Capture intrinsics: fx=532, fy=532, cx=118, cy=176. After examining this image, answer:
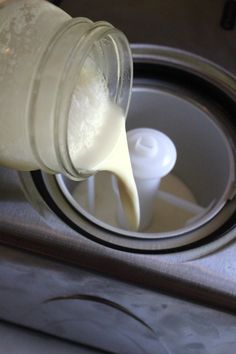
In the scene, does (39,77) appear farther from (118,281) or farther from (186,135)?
(186,135)

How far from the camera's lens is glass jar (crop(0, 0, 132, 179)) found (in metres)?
0.43

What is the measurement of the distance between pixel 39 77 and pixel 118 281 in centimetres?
21

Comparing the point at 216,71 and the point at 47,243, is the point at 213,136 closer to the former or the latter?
the point at 216,71

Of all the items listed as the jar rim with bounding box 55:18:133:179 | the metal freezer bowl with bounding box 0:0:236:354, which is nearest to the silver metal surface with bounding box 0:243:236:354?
the metal freezer bowl with bounding box 0:0:236:354

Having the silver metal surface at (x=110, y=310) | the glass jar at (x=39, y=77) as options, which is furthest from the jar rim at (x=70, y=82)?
the silver metal surface at (x=110, y=310)

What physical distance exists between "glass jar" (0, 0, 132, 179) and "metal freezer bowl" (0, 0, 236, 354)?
0.28 feet

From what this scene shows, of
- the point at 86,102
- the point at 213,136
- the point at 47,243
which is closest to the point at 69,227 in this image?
the point at 47,243

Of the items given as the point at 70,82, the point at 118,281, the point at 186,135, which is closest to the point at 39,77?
the point at 70,82

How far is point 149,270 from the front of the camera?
1.69 ft

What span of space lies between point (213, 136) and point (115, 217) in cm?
18

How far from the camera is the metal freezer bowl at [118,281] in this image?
0.51 m

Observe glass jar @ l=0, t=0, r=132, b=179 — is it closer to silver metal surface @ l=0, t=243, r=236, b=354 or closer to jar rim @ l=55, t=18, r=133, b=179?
jar rim @ l=55, t=18, r=133, b=179

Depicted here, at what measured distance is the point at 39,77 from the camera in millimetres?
431

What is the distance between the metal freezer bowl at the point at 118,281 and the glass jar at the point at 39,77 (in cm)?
9
